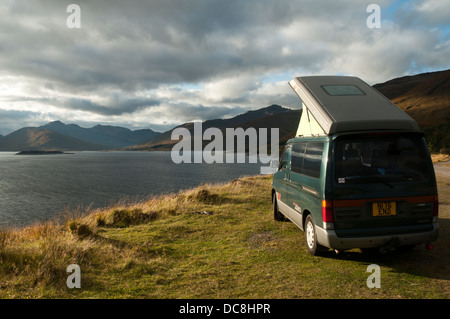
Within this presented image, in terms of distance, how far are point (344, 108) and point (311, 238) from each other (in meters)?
2.89

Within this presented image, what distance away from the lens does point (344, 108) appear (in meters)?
5.62

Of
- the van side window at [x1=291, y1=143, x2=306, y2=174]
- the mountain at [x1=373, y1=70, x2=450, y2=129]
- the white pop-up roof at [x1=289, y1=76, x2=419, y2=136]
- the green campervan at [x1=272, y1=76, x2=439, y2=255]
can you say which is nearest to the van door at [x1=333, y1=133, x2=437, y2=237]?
the green campervan at [x1=272, y1=76, x2=439, y2=255]

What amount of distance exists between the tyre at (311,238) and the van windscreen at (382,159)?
53.6 inches

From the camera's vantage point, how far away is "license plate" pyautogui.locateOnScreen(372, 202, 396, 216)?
5027 mm

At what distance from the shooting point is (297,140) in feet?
24.0

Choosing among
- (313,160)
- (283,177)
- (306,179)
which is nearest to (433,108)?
(283,177)

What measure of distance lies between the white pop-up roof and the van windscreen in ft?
0.74

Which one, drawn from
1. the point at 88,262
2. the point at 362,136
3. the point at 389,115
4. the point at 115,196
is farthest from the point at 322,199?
the point at 115,196

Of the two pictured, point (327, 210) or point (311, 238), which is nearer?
point (327, 210)

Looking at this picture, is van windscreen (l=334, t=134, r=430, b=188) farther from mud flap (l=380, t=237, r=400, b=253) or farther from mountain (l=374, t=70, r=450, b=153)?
mountain (l=374, t=70, r=450, b=153)

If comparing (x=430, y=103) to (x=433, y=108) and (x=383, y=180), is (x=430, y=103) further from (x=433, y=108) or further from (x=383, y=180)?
(x=383, y=180)

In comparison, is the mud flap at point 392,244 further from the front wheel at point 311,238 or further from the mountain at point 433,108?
the mountain at point 433,108

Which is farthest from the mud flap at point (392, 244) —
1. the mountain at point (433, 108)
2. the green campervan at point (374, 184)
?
the mountain at point (433, 108)

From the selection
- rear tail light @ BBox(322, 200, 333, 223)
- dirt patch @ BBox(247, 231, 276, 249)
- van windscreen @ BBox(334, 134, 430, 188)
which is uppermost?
van windscreen @ BBox(334, 134, 430, 188)
